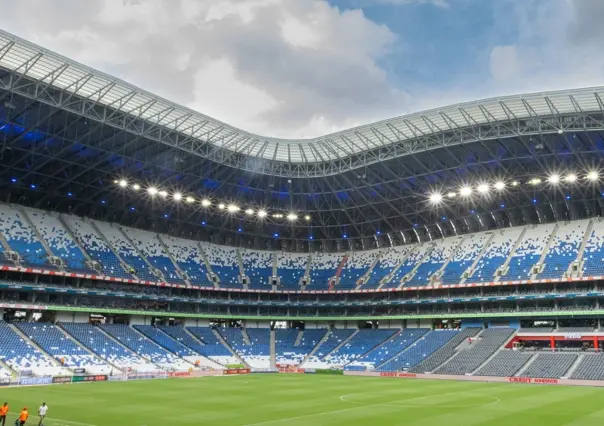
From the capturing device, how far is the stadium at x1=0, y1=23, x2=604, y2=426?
49500mm

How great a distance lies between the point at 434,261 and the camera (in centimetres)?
8450

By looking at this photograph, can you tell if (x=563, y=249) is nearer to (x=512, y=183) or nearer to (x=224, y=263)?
(x=512, y=183)

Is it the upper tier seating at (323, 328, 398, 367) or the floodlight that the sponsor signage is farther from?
the floodlight

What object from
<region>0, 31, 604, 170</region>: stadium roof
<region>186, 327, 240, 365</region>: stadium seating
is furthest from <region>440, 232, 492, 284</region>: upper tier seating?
<region>186, 327, 240, 365</region>: stadium seating

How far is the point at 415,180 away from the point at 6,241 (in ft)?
181

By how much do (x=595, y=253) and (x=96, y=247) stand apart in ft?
230

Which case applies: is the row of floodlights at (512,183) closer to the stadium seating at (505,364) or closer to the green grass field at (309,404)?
the stadium seating at (505,364)

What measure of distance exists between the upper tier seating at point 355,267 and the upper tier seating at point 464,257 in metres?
15.9

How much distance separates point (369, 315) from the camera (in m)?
86.9

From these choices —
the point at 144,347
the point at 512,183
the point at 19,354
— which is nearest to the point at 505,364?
the point at 512,183

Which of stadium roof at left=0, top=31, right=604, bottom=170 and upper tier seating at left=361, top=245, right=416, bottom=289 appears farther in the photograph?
upper tier seating at left=361, top=245, right=416, bottom=289

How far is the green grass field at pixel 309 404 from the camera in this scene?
101ft

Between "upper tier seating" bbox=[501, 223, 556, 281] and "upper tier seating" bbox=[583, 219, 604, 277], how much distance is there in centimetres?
584

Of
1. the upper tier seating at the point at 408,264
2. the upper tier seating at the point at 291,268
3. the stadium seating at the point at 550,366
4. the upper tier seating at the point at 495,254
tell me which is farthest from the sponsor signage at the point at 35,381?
the upper tier seating at the point at 495,254
